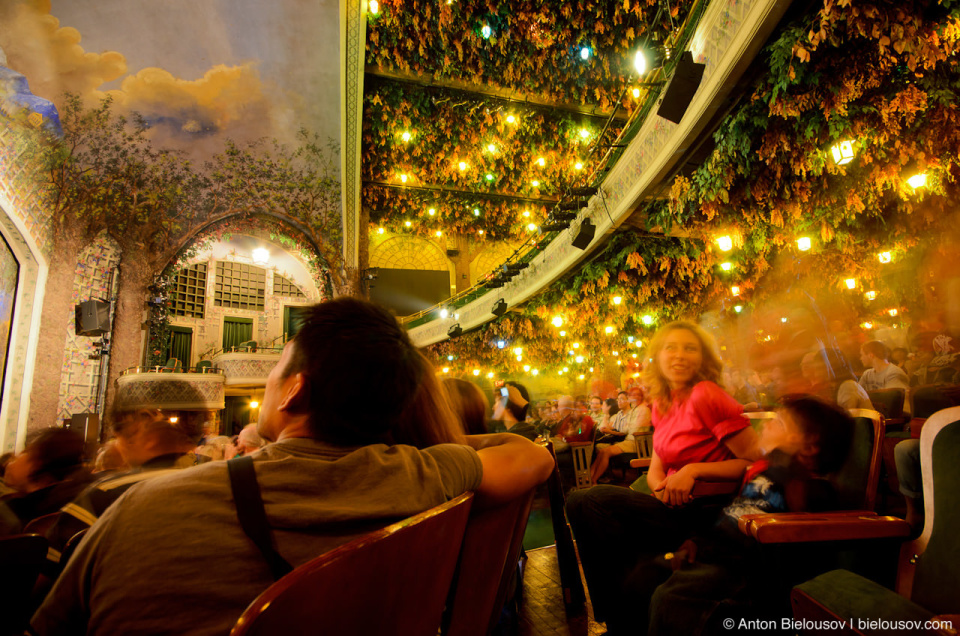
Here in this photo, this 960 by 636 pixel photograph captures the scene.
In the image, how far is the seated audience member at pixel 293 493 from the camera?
60 cm

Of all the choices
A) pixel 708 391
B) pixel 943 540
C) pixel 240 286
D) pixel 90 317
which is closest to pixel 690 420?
pixel 708 391

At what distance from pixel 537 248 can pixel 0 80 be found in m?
16.4

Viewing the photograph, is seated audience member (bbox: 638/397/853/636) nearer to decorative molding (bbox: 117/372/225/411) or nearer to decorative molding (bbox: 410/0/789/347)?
decorative molding (bbox: 410/0/789/347)

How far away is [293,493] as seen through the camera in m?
0.71

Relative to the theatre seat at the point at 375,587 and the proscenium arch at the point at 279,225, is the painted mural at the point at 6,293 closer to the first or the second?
the proscenium arch at the point at 279,225

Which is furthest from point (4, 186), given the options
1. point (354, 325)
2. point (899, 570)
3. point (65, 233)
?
point (899, 570)

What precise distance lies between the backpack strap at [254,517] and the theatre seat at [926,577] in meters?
1.26

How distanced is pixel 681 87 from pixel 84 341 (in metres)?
17.8

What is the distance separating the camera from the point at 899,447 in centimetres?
301

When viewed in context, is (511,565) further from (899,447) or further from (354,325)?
(899,447)

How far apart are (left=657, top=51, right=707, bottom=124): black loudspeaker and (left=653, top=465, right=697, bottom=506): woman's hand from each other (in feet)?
11.7

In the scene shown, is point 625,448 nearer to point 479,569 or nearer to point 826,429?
point 826,429

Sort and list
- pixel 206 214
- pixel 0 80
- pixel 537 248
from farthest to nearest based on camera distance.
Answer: pixel 206 214
pixel 0 80
pixel 537 248

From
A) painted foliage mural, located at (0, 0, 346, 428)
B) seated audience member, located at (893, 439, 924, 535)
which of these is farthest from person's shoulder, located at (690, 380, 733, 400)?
painted foliage mural, located at (0, 0, 346, 428)
